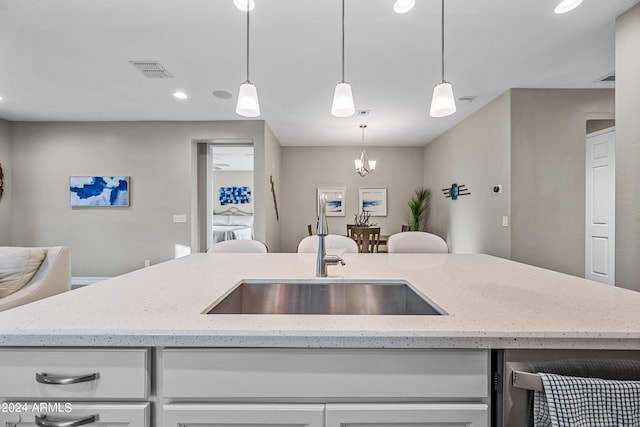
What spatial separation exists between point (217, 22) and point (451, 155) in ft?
13.2

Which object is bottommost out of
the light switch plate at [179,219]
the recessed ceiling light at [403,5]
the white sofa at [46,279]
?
the white sofa at [46,279]

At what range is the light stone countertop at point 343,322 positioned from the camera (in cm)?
66

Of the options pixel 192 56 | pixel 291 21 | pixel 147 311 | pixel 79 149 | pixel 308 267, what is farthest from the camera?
pixel 79 149

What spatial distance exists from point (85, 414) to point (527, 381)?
98cm

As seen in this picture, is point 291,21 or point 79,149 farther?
point 79,149

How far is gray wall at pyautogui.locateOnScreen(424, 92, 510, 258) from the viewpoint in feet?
11.6

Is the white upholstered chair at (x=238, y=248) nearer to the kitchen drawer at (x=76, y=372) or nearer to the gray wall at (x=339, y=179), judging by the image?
the kitchen drawer at (x=76, y=372)

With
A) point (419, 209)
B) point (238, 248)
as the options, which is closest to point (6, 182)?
point (238, 248)

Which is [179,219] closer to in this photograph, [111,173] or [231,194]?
[111,173]

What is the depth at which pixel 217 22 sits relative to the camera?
2.22m

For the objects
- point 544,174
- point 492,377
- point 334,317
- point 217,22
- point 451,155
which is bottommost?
point 492,377

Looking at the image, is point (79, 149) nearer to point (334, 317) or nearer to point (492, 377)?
point (334, 317)

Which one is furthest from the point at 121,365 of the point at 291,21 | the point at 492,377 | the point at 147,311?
the point at 291,21

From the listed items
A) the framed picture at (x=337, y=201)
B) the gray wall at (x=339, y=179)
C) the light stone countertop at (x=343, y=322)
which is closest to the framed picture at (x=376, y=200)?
the gray wall at (x=339, y=179)
